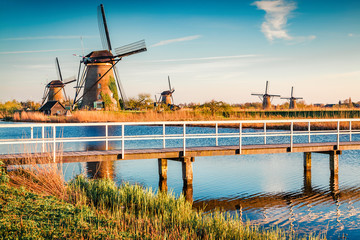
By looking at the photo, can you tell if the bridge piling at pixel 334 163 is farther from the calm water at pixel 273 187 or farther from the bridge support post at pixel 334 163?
the calm water at pixel 273 187

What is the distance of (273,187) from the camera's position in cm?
1252

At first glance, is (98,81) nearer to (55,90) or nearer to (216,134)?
(55,90)

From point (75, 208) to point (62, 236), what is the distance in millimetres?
1392

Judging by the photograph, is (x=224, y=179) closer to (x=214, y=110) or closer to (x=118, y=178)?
(x=118, y=178)

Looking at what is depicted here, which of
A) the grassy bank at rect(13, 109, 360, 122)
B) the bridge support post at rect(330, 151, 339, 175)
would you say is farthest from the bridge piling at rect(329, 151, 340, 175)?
the grassy bank at rect(13, 109, 360, 122)

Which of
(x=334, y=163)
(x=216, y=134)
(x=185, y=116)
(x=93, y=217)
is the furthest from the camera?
(x=185, y=116)

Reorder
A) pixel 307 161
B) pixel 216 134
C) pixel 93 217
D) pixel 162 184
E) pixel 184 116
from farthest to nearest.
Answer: pixel 184 116
pixel 307 161
pixel 216 134
pixel 162 184
pixel 93 217

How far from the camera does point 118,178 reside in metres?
13.8

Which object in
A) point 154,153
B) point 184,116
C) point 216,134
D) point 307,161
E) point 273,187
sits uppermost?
point 184,116

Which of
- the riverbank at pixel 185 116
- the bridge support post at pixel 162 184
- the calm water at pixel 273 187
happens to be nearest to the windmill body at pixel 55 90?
the riverbank at pixel 185 116

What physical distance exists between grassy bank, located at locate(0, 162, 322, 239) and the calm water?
162 centimetres

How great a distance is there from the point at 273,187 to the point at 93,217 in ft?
24.2

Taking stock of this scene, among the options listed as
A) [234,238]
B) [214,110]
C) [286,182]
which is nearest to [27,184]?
[234,238]

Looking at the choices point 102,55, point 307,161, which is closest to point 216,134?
point 307,161
